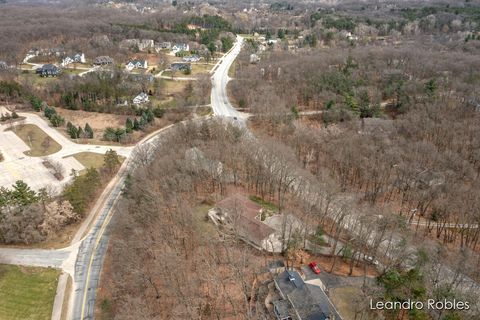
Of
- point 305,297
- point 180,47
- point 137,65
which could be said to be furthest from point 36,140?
point 180,47

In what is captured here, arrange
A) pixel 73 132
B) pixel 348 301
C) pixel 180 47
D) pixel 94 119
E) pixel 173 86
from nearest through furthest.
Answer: pixel 348 301 < pixel 73 132 < pixel 94 119 < pixel 173 86 < pixel 180 47

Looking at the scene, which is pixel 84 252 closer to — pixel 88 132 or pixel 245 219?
pixel 245 219

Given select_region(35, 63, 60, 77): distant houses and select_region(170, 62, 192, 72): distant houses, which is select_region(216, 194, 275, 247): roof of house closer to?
select_region(170, 62, 192, 72): distant houses

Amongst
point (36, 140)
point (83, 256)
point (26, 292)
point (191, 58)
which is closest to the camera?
point (26, 292)

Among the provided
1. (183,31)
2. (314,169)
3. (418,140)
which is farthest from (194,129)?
(183,31)

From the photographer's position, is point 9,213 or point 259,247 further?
point 9,213

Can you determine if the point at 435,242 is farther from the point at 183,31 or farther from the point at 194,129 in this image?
the point at 183,31

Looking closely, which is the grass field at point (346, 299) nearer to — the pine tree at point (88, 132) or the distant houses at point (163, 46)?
the pine tree at point (88, 132)
